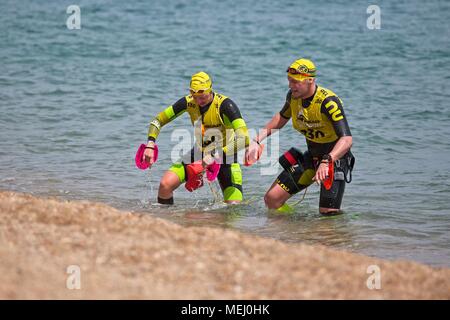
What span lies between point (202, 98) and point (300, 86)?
134 centimetres

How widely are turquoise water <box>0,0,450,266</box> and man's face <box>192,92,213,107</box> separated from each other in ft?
4.56

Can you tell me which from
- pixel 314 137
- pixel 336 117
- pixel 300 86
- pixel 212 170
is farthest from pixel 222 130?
pixel 336 117

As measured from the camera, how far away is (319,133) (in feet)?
30.5

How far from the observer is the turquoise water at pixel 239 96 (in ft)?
33.4

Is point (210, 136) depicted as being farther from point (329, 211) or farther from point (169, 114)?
point (329, 211)

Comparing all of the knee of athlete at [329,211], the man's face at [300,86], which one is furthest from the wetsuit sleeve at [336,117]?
the knee of athlete at [329,211]

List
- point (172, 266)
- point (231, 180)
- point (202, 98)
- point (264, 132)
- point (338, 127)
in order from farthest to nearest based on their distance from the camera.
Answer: point (231, 180) < point (202, 98) < point (264, 132) < point (338, 127) < point (172, 266)

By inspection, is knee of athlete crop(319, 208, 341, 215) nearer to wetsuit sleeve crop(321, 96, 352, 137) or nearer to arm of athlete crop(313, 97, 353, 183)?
arm of athlete crop(313, 97, 353, 183)

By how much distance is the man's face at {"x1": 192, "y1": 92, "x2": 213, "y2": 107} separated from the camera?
977 centimetres

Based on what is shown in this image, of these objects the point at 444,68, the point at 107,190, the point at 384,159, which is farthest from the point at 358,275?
the point at 444,68

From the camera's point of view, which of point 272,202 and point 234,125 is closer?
point 234,125

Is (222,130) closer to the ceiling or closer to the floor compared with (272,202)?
closer to the ceiling

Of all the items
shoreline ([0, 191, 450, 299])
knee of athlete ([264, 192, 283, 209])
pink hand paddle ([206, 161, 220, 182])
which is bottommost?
shoreline ([0, 191, 450, 299])

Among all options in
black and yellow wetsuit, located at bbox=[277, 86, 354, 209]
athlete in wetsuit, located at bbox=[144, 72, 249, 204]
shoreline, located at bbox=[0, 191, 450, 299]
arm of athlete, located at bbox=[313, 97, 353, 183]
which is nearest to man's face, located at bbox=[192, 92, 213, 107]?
athlete in wetsuit, located at bbox=[144, 72, 249, 204]
